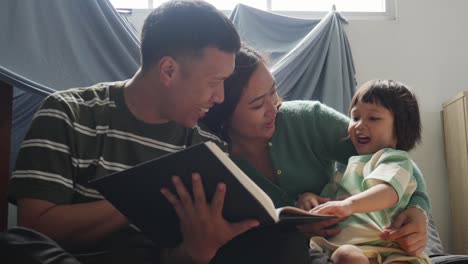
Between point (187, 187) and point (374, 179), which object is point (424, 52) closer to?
point (374, 179)

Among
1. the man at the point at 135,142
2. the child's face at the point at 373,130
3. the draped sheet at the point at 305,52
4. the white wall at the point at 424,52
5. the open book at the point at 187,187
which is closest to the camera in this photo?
the open book at the point at 187,187

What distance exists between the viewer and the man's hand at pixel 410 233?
0.97 metres

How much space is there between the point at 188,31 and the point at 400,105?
566 mm

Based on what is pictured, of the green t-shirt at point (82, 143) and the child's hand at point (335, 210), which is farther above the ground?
the green t-shirt at point (82, 143)

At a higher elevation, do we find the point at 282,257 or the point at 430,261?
the point at 282,257

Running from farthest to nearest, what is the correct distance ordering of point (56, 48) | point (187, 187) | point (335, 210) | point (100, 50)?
point (100, 50)
point (56, 48)
point (335, 210)
point (187, 187)

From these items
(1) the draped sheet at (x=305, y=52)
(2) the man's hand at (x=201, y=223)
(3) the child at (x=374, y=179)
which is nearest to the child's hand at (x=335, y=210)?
(3) the child at (x=374, y=179)

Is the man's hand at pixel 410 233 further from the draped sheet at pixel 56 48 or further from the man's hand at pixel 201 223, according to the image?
the draped sheet at pixel 56 48

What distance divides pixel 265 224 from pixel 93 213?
34 centimetres

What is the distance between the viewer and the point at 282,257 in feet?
2.60

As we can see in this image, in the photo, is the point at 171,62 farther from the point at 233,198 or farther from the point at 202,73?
the point at 233,198

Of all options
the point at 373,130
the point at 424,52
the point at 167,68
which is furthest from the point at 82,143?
the point at 424,52

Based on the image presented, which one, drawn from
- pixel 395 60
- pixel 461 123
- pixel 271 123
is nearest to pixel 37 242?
pixel 271 123

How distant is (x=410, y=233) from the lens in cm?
97
